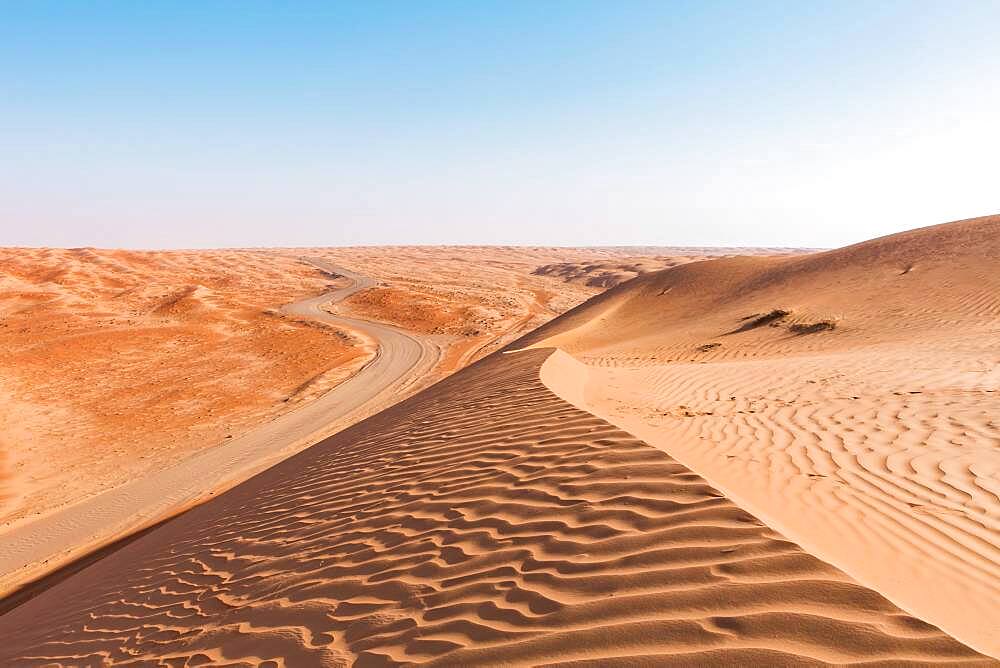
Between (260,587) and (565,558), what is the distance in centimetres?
260

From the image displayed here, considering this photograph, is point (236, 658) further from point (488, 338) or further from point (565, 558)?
point (488, 338)

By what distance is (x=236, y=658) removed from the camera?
3686mm

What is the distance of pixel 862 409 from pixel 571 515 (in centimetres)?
545

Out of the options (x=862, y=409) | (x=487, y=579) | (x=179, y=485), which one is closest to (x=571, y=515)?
(x=487, y=579)

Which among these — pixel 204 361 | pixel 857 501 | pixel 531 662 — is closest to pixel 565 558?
pixel 531 662

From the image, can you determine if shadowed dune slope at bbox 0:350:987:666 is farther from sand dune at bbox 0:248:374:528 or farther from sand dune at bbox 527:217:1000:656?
sand dune at bbox 0:248:374:528

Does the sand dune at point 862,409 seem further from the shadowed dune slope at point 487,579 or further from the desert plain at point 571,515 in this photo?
the shadowed dune slope at point 487,579

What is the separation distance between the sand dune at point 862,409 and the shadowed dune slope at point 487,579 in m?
0.43

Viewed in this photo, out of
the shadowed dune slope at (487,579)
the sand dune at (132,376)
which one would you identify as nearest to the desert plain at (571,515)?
the shadowed dune slope at (487,579)

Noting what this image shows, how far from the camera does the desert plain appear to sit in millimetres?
2879

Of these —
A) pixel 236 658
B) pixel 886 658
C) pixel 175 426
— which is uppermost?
pixel 886 658

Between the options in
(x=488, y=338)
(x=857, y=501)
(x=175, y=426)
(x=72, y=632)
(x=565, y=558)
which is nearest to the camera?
(x=565, y=558)

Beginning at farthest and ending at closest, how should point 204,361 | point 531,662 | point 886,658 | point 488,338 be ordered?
point 488,338, point 204,361, point 531,662, point 886,658

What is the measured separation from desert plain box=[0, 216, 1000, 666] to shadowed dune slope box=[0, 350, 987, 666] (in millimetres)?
20
